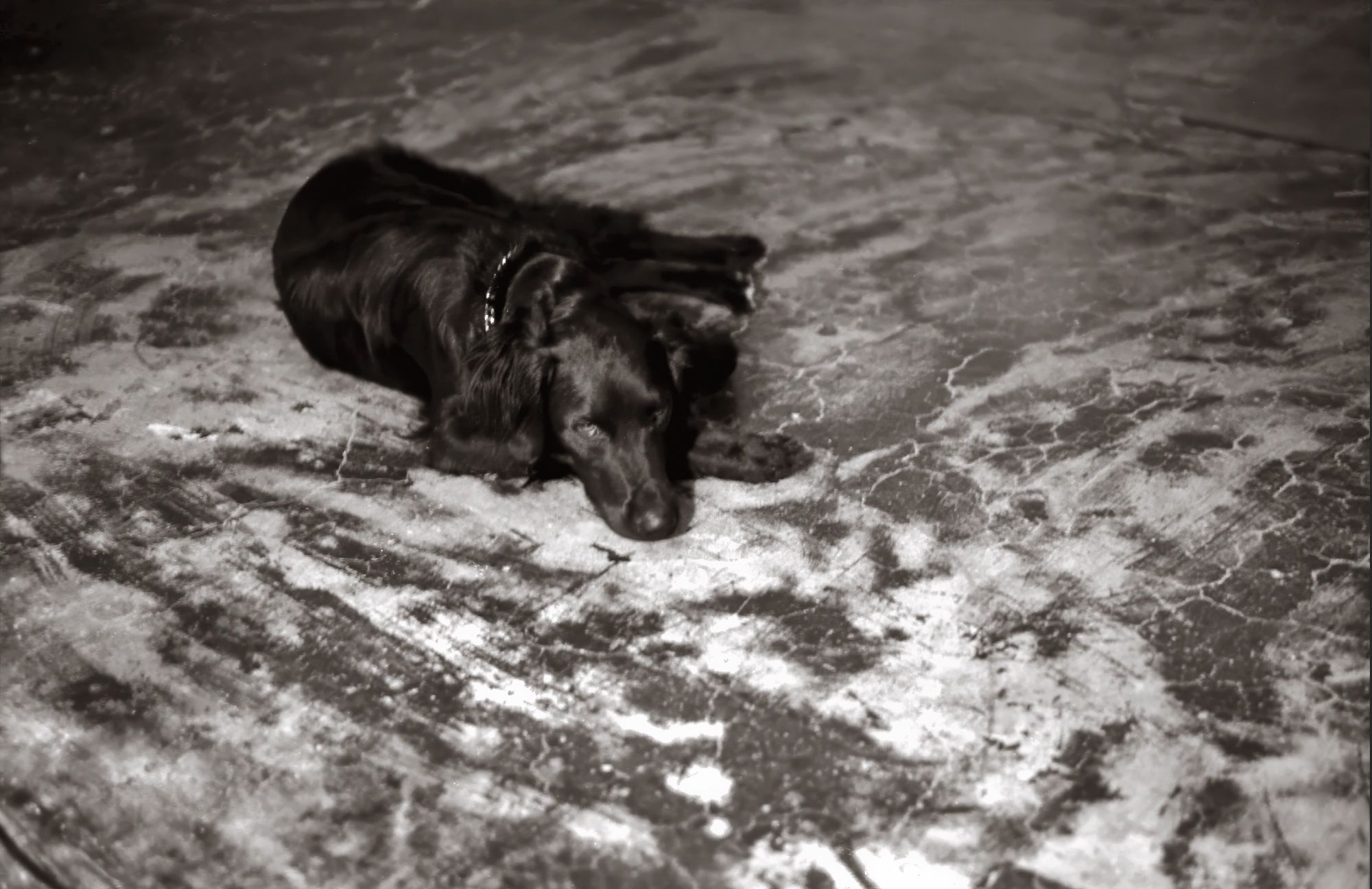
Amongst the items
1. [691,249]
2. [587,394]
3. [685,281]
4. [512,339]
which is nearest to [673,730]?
[587,394]

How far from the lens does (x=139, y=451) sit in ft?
12.0

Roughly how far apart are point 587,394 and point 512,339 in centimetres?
27

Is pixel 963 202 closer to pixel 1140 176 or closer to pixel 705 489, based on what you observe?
pixel 1140 176

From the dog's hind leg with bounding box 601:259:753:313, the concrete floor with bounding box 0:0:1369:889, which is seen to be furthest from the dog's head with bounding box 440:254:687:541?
the dog's hind leg with bounding box 601:259:753:313

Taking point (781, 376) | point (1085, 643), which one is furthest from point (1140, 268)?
point (1085, 643)

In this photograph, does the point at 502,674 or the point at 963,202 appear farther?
the point at 963,202

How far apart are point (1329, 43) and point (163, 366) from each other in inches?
230

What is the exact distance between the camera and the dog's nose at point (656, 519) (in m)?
3.08

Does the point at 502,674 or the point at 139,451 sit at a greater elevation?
the point at 139,451

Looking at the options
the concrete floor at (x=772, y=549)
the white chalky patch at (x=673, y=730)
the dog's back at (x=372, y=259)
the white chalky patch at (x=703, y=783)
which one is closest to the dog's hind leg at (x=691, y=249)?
the concrete floor at (x=772, y=549)

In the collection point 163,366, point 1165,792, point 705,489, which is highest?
point 163,366

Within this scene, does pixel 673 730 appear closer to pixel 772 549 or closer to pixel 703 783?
pixel 703 783

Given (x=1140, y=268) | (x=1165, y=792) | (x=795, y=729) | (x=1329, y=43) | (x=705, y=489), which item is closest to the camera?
(x=1165, y=792)

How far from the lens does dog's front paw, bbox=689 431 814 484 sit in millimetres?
3434
